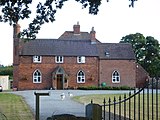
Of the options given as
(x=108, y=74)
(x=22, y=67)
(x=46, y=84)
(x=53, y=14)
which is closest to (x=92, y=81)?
(x=108, y=74)

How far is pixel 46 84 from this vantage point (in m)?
67.2

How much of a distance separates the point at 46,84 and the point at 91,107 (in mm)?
61596

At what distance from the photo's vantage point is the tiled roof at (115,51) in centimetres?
7100

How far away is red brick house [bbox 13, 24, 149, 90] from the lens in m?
67.1

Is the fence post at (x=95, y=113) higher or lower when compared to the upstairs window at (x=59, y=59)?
lower

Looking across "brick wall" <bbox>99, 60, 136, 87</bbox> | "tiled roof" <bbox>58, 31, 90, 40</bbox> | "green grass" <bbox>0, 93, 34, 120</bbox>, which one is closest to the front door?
"brick wall" <bbox>99, 60, 136, 87</bbox>

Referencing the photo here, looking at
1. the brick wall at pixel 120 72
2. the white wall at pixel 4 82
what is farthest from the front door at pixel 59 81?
the white wall at pixel 4 82

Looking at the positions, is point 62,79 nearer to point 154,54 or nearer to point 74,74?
point 74,74

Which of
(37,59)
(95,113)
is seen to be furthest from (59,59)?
(95,113)

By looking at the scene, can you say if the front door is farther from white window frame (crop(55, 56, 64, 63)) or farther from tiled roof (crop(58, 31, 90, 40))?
tiled roof (crop(58, 31, 90, 40))

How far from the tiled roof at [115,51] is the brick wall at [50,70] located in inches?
106

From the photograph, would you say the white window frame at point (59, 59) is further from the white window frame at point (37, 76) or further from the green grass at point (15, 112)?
the green grass at point (15, 112)

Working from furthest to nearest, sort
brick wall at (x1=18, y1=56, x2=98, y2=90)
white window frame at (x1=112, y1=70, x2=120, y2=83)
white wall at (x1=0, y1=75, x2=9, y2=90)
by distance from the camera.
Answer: white wall at (x1=0, y1=75, x2=9, y2=90) < white window frame at (x1=112, y1=70, x2=120, y2=83) < brick wall at (x1=18, y1=56, x2=98, y2=90)

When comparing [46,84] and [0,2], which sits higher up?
[0,2]
